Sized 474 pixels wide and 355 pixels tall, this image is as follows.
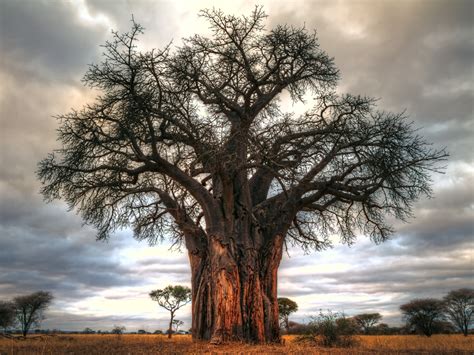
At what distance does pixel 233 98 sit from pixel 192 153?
3313 millimetres

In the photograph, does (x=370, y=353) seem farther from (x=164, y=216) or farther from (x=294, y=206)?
(x=164, y=216)

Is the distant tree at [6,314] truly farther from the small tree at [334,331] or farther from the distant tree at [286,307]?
the small tree at [334,331]

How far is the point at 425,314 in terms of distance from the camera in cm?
3005

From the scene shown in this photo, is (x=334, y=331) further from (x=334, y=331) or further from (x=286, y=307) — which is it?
(x=286, y=307)

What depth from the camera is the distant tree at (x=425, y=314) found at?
29719 mm

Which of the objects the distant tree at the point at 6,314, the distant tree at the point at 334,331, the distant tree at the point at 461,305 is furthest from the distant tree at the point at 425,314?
the distant tree at the point at 6,314

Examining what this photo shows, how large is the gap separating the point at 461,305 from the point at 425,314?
4.49 m

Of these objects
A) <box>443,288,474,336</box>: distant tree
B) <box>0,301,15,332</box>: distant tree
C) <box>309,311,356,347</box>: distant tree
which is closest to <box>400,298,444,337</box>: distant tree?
<box>443,288,474,336</box>: distant tree

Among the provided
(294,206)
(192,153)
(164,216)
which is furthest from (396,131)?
(164,216)

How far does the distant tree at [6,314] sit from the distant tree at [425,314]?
27745mm

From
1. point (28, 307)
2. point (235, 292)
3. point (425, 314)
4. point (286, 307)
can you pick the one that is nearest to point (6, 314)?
point (28, 307)

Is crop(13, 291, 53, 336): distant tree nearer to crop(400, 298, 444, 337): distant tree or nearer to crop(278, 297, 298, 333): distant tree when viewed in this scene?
crop(278, 297, 298, 333): distant tree

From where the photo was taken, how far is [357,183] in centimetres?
1284

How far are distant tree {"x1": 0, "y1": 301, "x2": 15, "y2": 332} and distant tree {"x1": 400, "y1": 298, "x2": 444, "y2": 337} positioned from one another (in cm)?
2774
